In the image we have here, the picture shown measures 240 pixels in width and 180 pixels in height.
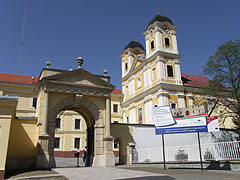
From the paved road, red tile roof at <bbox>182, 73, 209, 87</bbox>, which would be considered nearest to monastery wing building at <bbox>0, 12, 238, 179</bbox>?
red tile roof at <bbox>182, 73, 209, 87</bbox>

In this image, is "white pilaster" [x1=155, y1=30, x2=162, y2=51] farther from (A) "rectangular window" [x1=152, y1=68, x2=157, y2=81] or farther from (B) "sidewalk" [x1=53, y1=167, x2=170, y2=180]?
(B) "sidewalk" [x1=53, y1=167, x2=170, y2=180]

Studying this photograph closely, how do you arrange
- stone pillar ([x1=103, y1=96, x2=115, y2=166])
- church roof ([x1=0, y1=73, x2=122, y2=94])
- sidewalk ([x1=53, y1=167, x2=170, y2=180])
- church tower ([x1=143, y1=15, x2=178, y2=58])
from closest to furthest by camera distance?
sidewalk ([x1=53, y1=167, x2=170, y2=180]) < stone pillar ([x1=103, y1=96, x2=115, y2=166]) < church tower ([x1=143, y1=15, x2=178, y2=58]) < church roof ([x1=0, y1=73, x2=122, y2=94])

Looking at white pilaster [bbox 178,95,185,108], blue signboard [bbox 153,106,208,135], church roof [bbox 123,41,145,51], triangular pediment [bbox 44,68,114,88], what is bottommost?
blue signboard [bbox 153,106,208,135]

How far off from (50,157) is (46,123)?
247 centimetres

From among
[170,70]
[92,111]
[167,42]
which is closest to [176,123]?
[92,111]

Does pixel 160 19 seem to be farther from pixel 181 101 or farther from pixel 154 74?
pixel 181 101

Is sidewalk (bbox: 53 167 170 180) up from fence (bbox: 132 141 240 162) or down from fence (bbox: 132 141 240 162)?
down

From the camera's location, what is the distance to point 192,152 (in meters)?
18.1

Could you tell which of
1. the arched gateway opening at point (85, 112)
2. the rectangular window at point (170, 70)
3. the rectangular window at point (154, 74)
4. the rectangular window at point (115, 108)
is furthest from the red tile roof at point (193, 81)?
the arched gateway opening at point (85, 112)

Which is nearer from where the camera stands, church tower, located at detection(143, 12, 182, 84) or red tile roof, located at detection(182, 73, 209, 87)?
church tower, located at detection(143, 12, 182, 84)

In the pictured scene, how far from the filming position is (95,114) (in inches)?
767

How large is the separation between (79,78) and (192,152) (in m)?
10.8

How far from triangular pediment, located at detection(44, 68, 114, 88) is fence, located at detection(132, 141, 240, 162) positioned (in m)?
6.99

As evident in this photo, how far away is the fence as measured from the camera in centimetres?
1379
